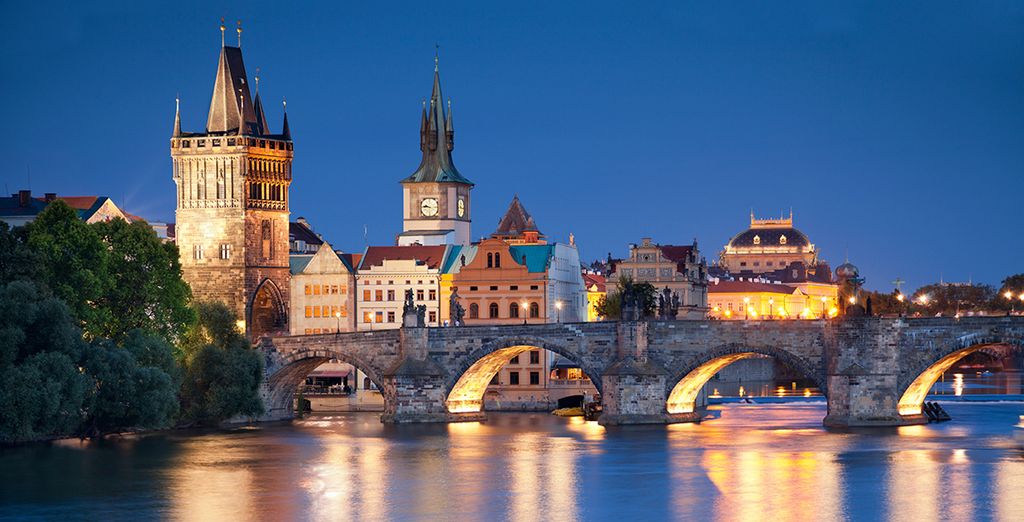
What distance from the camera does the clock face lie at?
143500 mm

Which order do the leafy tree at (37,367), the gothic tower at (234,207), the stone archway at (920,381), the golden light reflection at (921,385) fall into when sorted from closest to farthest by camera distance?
1. the leafy tree at (37,367)
2. the stone archway at (920,381)
3. the golden light reflection at (921,385)
4. the gothic tower at (234,207)

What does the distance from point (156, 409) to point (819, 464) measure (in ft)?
88.2

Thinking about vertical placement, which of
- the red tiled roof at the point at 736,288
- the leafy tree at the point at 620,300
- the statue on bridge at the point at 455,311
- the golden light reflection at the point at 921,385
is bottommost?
the golden light reflection at the point at 921,385

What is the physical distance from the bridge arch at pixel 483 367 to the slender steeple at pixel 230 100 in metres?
28.2

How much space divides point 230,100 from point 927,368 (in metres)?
49.8

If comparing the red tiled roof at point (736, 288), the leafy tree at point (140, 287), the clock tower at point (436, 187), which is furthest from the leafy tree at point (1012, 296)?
the leafy tree at point (140, 287)

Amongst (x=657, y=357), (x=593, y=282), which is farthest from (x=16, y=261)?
(x=593, y=282)

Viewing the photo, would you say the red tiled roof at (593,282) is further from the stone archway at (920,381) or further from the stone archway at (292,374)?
the stone archway at (920,381)

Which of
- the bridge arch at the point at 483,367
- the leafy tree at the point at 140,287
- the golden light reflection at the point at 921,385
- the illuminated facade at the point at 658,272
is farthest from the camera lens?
the illuminated facade at the point at 658,272

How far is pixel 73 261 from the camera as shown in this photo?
87.3 m

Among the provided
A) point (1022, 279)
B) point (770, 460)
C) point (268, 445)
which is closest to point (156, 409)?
point (268, 445)

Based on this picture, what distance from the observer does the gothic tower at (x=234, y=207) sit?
117812 mm

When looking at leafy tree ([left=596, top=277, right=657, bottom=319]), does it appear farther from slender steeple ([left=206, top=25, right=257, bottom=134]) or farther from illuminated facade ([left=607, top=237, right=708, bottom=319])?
slender steeple ([left=206, top=25, right=257, bottom=134])

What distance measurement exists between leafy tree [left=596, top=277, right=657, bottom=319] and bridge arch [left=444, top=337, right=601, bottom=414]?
17.5 meters
